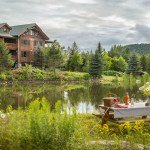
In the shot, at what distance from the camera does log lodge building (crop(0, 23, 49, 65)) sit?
5212 cm

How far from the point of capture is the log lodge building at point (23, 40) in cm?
5212

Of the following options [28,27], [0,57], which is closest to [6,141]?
[0,57]

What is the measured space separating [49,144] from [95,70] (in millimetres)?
45981

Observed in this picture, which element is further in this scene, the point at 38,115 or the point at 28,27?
the point at 28,27

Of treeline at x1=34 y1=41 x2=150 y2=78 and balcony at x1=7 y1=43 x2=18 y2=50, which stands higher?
balcony at x1=7 y1=43 x2=18 y2=50

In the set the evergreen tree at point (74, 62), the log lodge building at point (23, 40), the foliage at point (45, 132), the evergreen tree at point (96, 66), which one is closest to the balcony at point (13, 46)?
the log lodge building at point (23, 40)

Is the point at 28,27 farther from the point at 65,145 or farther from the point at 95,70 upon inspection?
the point at 65,145

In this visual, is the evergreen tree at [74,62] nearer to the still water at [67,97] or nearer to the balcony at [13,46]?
the balcony at [13,46]

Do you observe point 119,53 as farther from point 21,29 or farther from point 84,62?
point 21,29

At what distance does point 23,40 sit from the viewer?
176ft

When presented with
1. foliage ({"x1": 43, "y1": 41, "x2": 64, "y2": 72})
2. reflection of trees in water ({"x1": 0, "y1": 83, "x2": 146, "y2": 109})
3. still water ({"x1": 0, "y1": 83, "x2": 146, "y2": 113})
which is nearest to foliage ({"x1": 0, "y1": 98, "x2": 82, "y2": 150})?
still water ({"x1": 0, "y1": 83, "x2": 146, "y2": 113})

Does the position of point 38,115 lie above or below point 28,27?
below

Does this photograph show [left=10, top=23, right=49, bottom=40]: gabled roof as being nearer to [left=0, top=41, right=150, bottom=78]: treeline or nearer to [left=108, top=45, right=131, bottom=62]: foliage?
[left=0, top=41, right=150, bottom=78]: treeline

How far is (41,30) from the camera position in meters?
55.2
